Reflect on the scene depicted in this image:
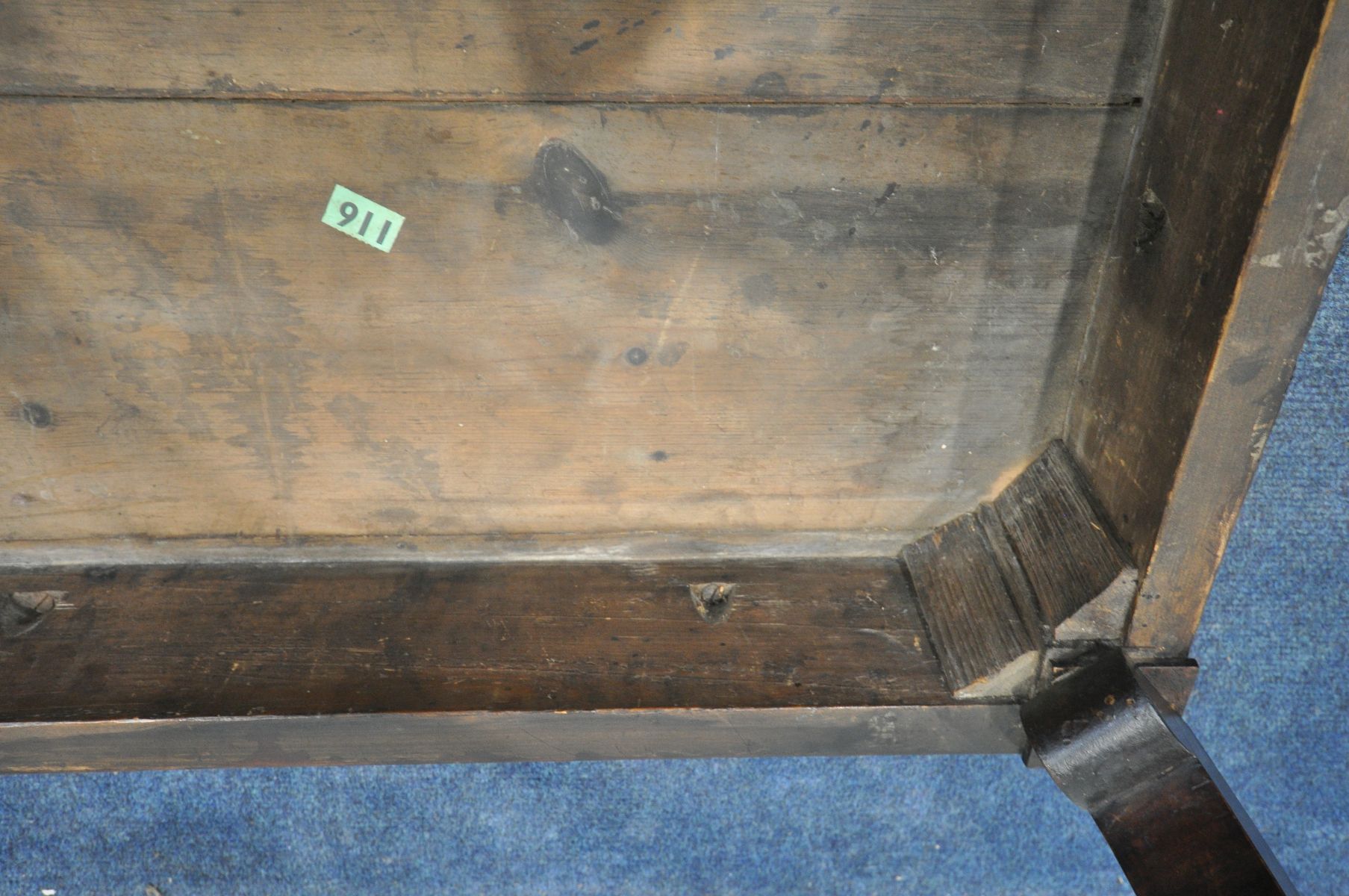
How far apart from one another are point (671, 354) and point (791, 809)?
2.66 feet

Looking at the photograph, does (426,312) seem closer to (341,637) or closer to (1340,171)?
(341,637)

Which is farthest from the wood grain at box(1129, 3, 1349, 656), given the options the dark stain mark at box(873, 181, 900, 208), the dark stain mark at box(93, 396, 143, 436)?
the dark stain mark at box(93, 396, 143, 436)

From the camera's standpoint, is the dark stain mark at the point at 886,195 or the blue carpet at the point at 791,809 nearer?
the dark stain mark at the point at 886,195

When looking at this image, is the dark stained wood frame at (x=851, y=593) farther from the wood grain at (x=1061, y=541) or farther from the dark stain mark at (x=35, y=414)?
the dark stain mark at (x=35, y=414)

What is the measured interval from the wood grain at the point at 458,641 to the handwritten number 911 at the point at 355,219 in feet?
1.07

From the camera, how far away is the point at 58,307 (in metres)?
0.75

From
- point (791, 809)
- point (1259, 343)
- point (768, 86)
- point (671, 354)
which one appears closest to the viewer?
point (1259, 343)

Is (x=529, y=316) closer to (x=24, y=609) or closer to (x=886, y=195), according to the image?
(x=886, y=195)

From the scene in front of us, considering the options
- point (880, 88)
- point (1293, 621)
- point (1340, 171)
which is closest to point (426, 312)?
point (880, 88)

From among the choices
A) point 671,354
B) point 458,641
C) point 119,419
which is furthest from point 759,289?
point 119,419

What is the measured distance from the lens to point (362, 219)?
723 millimetres

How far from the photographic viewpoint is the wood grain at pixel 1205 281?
544 mm

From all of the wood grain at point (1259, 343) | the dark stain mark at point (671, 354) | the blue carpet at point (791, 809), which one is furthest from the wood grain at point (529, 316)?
the blue carpet at point (791, 809)

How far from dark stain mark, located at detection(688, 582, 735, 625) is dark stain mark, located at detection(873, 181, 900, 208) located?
0.38 metres
